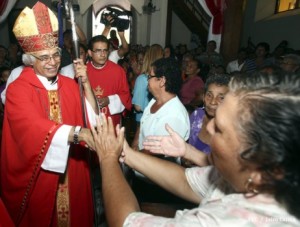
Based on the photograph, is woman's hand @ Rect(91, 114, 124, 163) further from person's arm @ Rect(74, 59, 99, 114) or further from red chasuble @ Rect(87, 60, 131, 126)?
red chasuble @ Rect(87, 60, 131, 126)

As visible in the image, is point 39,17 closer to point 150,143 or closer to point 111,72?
point 150,143

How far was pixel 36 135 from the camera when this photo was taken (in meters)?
2.06

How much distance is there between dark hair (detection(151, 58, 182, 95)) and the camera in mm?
2600

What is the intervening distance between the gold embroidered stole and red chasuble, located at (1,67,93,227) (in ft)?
0.08

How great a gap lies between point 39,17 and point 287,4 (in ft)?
29.8

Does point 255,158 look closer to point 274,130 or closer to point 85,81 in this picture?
point 274,130

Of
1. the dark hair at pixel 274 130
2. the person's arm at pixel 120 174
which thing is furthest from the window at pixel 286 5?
the dark hair at pixel 274 130

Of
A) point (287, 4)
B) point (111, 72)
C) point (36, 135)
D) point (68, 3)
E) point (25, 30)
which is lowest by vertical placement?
point (36, 135)

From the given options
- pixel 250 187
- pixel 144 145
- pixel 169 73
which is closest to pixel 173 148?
pixel 144 145

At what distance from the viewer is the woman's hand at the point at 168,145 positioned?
5.93 feet

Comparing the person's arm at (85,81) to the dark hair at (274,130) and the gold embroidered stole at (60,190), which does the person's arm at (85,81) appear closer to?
the gold embroidered stole at (60,190)

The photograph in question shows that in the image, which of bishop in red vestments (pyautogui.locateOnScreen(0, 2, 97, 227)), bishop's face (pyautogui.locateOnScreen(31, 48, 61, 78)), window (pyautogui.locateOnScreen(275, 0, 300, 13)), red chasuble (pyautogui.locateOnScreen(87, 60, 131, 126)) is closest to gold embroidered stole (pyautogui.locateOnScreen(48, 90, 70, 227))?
bishop in red vestments (pyautogui.locateOnScreen(0, 2, 97, 227))

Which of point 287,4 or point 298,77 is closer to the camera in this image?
point 298,77

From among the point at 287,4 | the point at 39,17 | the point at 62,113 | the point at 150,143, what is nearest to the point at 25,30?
the point at 39,17
